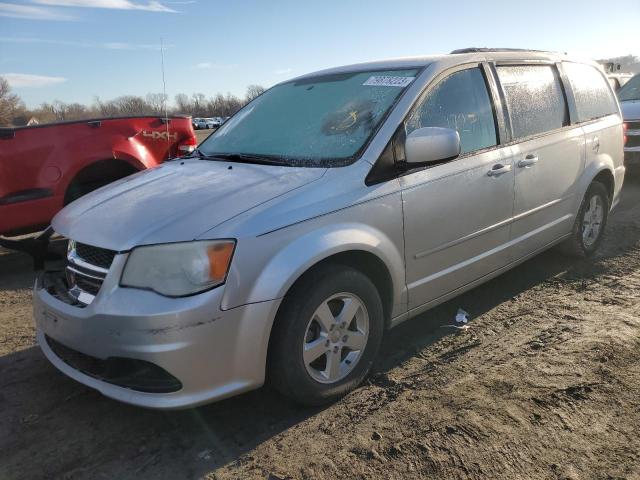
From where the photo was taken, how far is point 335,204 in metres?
2.76

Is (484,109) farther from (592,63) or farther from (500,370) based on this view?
(592,63)

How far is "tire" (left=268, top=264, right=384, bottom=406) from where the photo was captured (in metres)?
2.61

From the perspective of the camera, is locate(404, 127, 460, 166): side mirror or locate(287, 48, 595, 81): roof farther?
locate(287, 48, 595, 81): roof

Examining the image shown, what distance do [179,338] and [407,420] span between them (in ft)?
3.97

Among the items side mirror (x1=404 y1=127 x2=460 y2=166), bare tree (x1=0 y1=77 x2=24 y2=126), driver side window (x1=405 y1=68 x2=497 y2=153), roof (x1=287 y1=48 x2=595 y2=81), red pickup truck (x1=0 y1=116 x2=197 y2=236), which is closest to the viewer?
side mirror (x1=404 y1=127 x2=460 y2=166)

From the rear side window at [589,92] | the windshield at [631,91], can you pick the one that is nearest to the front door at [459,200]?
the rear side window at [589,92]

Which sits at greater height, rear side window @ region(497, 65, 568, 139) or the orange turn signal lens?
rear side window @ region(497, 65, 568, 139)

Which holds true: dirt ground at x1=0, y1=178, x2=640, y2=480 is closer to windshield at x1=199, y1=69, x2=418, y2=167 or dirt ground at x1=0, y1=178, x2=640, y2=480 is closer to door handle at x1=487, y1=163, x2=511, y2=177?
door handle at x1=487, y1=163, x2=511, y2=177

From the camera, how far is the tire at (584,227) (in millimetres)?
4848

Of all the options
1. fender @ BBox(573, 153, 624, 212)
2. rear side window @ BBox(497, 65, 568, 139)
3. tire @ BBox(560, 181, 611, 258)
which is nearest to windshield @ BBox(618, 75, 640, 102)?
fender @ BBox(573, 153, 624, 212)

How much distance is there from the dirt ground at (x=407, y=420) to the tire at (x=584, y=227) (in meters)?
1.16

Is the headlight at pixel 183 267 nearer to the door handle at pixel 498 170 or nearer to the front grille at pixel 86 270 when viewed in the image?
the front grille at pixel 86 270

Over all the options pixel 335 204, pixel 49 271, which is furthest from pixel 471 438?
pixel 49 271

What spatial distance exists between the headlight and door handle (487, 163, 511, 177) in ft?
6.53
